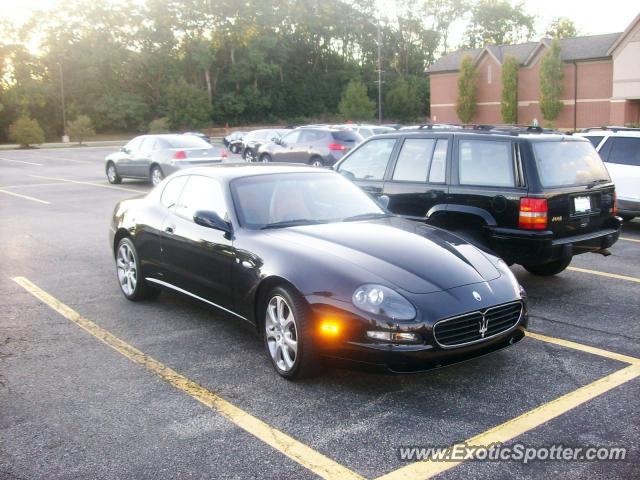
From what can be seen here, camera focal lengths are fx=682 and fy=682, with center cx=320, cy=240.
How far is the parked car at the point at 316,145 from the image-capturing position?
2225 cm

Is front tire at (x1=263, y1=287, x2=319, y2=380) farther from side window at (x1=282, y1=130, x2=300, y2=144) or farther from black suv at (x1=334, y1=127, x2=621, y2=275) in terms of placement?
side window at (x1=282, y1=130, x2=300, y2=144)

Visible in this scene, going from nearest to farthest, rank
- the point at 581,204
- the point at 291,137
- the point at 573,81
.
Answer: the point at 581,204, the point at 291,137, the point at 573,81

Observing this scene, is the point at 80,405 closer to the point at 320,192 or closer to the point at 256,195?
the point at 256,195

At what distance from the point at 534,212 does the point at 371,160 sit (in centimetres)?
242

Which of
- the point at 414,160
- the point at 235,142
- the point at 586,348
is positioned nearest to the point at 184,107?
the point at 235,142

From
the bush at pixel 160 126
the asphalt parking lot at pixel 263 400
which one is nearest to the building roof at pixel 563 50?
the bush at pixel 160 126

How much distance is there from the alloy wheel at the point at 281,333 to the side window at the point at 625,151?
27.7 feet

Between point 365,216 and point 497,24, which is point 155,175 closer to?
point 365,216

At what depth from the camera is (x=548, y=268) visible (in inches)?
316

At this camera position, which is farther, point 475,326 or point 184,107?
point 184,107

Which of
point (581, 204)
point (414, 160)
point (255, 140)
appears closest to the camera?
point (581, 204)

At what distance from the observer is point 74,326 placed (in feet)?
21.1

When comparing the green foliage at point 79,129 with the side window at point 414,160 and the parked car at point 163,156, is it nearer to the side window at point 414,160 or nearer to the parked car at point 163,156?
the parked car at point 163,156

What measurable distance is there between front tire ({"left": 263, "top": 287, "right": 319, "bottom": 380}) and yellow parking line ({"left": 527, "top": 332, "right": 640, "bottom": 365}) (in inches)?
85.2
